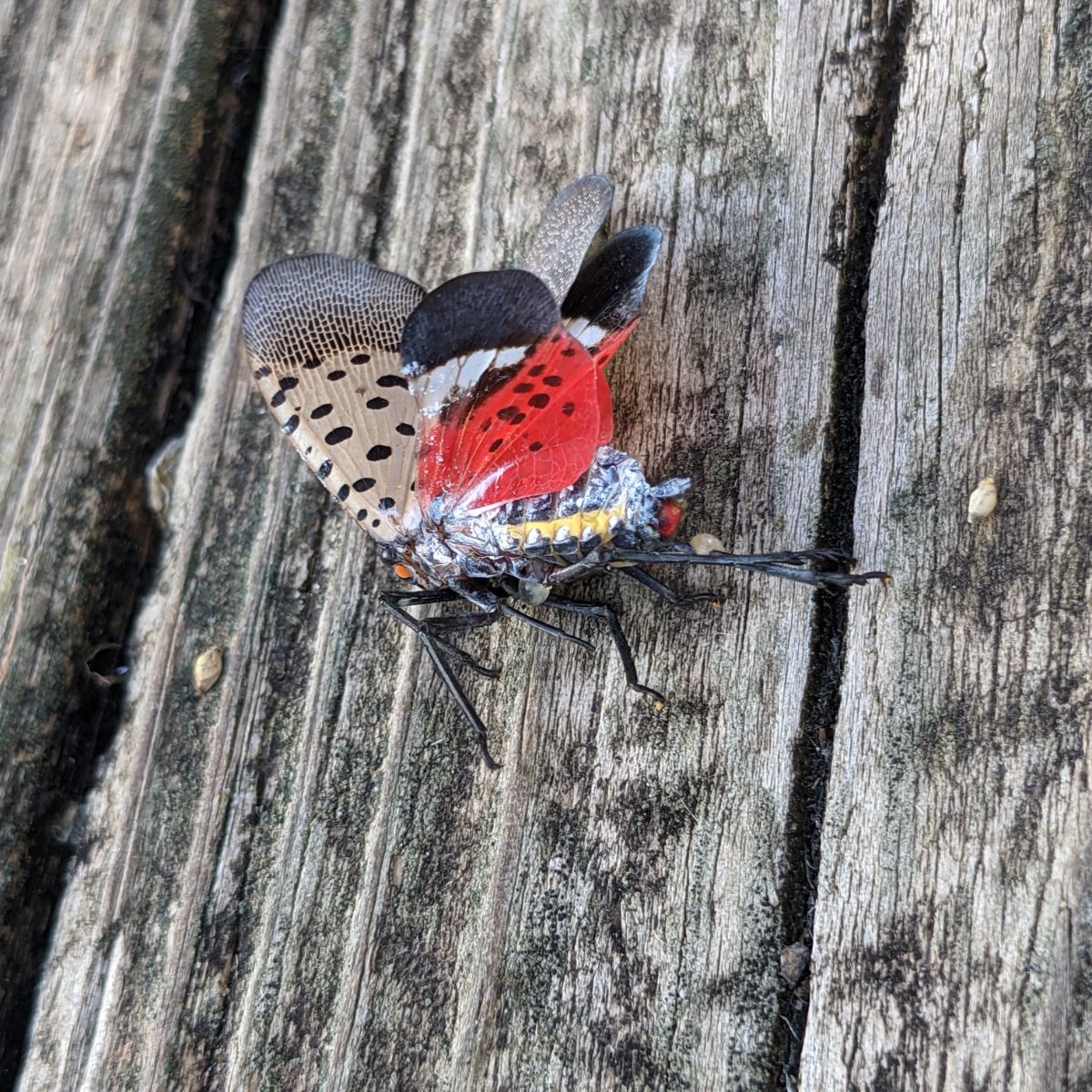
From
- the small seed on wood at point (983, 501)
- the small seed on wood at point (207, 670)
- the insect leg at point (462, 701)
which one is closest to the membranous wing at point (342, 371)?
the insect leg at point (462, 701)

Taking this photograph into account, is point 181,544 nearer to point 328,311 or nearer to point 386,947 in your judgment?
point 328,311

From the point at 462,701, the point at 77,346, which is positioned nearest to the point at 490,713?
the point at 462,701

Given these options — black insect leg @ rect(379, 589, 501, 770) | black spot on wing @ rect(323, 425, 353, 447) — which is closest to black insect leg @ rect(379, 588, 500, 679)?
black insect leg @ rect(379, 589, 501, 770)

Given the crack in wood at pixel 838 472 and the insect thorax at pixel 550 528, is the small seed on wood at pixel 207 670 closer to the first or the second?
the insect thorax at pixel 550 528

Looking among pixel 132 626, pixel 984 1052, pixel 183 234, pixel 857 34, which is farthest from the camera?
pixel 183 234

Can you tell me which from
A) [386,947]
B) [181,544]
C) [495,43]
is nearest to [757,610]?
[386,947]

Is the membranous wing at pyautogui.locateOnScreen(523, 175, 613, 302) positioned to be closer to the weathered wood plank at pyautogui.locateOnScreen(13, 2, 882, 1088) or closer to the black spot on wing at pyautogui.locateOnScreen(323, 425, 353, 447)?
the weathered wood plank at pyautogui.locateOnScreen(13, 2, 882, 1088)

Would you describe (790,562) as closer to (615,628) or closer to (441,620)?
(615,628)
